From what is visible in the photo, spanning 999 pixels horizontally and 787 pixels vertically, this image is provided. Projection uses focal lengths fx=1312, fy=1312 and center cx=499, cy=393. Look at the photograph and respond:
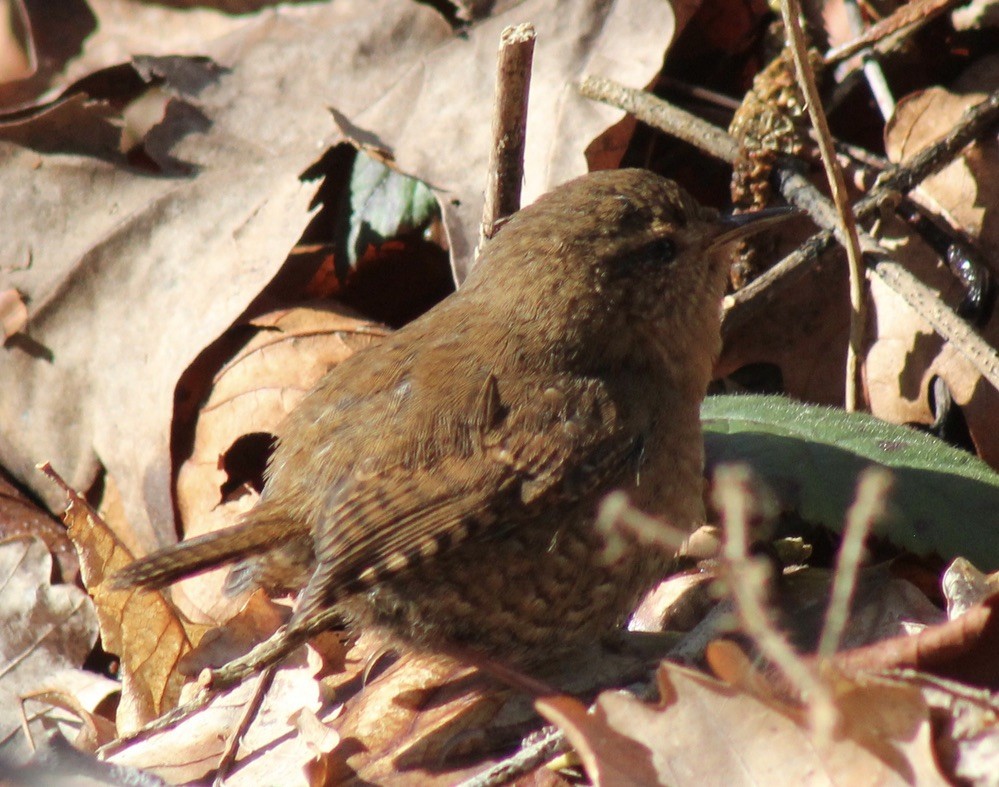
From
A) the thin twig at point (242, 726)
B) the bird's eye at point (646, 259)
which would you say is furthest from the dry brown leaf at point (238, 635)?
the bird's eye at point (646, 259)


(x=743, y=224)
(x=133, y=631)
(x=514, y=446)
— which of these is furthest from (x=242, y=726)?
(x=743, y=224)

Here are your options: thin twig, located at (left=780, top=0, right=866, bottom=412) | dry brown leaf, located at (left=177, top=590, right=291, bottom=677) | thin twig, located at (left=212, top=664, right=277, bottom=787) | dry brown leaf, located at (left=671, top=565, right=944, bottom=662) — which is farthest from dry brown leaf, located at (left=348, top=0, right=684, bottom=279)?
dry brown leaf, located at (left=671, top=565, right=944, bottom=662)

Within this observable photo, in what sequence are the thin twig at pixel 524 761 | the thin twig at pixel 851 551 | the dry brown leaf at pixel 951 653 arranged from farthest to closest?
1. the thin twig at pixel 524 761
2. the dry brown leaf at pixel 951 653
3. the thin twig at pixel 851 551

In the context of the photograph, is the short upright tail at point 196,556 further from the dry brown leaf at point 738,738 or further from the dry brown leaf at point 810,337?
the dry brown leaf at point 810,337

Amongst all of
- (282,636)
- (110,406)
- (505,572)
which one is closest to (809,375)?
(505,572)

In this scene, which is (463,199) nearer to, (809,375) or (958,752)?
(809,375)

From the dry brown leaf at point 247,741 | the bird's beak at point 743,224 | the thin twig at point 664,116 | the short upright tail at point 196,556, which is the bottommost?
the dry brown leaf at point 247,741

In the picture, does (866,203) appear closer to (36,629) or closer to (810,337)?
(810,337)
